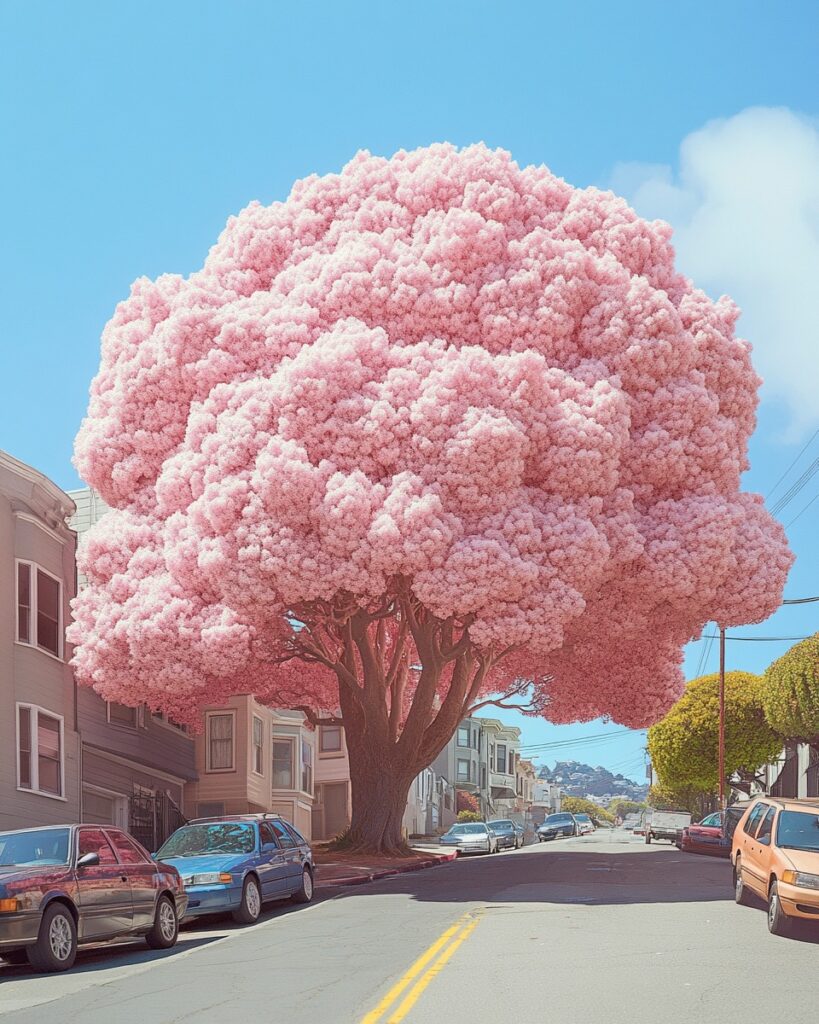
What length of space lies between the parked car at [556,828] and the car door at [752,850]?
50751 mm

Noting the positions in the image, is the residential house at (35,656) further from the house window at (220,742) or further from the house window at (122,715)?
the house window at (220,742)

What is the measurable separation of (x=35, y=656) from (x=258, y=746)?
781 inches

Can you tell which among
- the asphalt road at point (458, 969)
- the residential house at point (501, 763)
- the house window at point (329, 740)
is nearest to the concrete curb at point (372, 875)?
the asphalt road at point (458, 969)

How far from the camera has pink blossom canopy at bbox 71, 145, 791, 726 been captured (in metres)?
27.0

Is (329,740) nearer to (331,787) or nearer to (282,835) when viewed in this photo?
(331,787)

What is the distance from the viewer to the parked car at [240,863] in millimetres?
18438

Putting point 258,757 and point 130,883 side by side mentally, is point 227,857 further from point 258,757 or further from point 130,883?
point 258,757

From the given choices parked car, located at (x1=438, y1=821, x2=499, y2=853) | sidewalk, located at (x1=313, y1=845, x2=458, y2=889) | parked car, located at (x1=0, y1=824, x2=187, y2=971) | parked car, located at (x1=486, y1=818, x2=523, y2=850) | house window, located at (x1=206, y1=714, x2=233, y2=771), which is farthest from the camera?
parked car, located at (x1=486, y1=818, x2=523, y2=850)

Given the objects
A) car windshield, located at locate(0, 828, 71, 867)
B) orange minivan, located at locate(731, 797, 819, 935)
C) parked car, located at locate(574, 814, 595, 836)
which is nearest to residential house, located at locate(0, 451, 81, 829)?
car windshield, located at locate(0, 828, 71, 867)

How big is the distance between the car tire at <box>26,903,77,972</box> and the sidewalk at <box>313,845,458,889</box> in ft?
37.2

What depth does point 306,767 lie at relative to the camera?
5369cm

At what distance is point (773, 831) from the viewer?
17172mm

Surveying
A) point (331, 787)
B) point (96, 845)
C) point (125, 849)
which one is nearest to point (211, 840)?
point (125, 849)

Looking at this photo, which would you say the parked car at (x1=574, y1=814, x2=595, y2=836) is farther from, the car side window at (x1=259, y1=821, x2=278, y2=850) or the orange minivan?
the orange minivan
